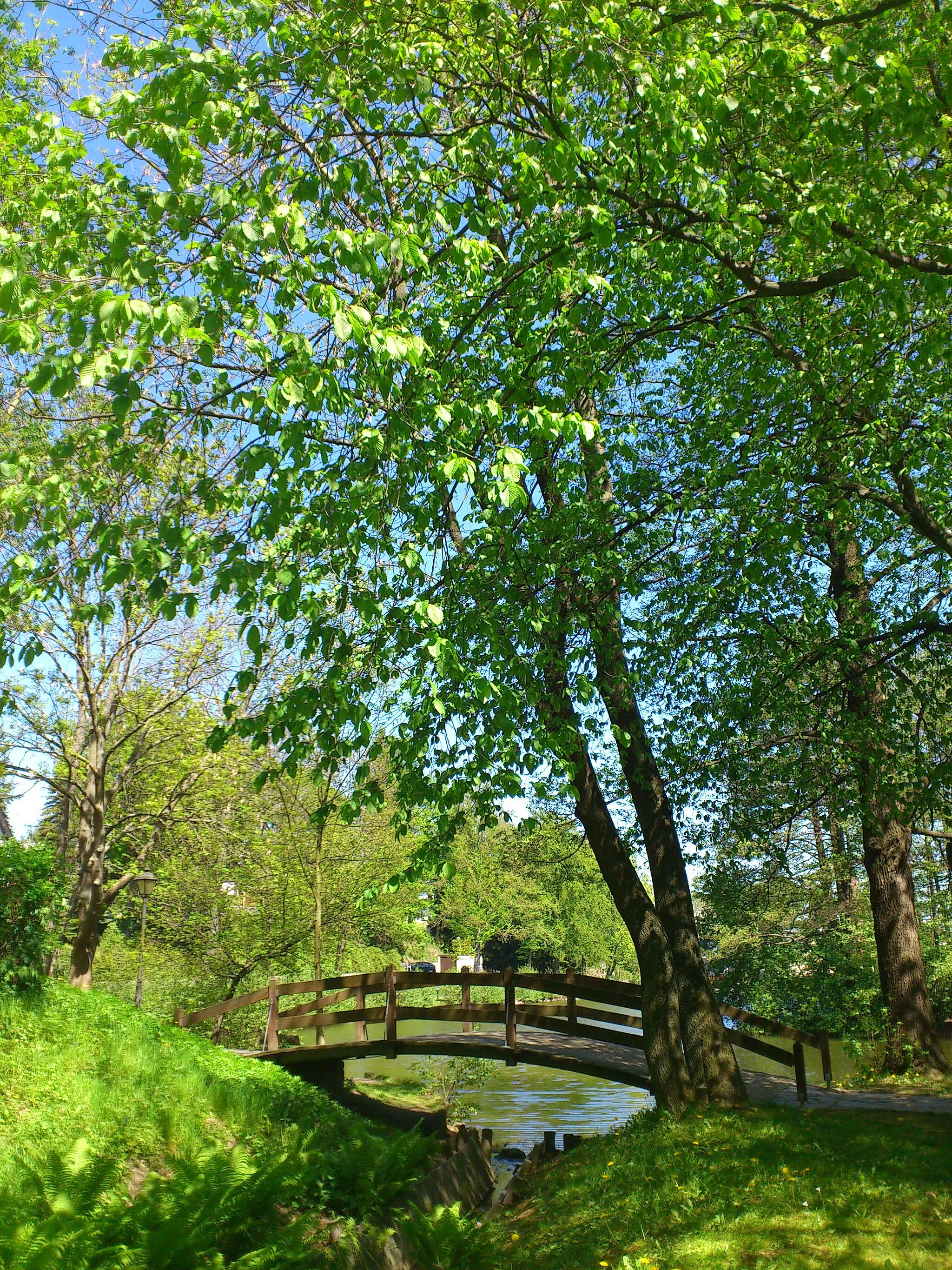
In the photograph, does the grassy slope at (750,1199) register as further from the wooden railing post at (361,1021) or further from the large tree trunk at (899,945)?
the wooden railing post at (361,1021)

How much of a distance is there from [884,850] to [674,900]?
16.4 ft

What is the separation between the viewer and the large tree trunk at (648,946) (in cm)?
1029

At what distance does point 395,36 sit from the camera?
6953mm

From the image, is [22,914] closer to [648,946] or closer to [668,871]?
[648,946]

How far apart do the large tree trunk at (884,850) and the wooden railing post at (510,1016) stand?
561cm

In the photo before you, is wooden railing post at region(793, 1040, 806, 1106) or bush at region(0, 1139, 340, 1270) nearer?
bush at region(0, 1139, 340, 1270)

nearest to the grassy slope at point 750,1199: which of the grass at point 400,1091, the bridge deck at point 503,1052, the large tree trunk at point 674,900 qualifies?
the large tree trunk at point 674,900

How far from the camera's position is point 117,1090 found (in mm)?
9047

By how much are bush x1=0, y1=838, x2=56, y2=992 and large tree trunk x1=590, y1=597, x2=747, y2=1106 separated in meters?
6.27

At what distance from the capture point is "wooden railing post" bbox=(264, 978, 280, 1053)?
16.2 metres

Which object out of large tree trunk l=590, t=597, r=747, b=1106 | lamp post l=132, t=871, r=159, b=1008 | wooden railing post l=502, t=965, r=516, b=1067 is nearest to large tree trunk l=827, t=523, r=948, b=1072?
large tree trunk l=590, t=597, r=747, b=1106

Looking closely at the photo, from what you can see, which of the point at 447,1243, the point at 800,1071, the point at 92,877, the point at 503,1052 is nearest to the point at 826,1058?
the point at 800,1071

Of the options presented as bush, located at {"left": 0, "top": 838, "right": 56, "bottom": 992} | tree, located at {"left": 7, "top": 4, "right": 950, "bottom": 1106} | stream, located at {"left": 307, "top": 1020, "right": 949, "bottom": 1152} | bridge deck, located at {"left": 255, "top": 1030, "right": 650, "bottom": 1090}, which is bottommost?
stream, located at {"left": 307, "top": 1020, "right": 949, "bottom": 1152}

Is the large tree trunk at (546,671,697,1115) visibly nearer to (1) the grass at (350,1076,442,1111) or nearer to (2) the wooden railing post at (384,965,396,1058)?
(2) the wooden railing post at (384,965,396,1058)
